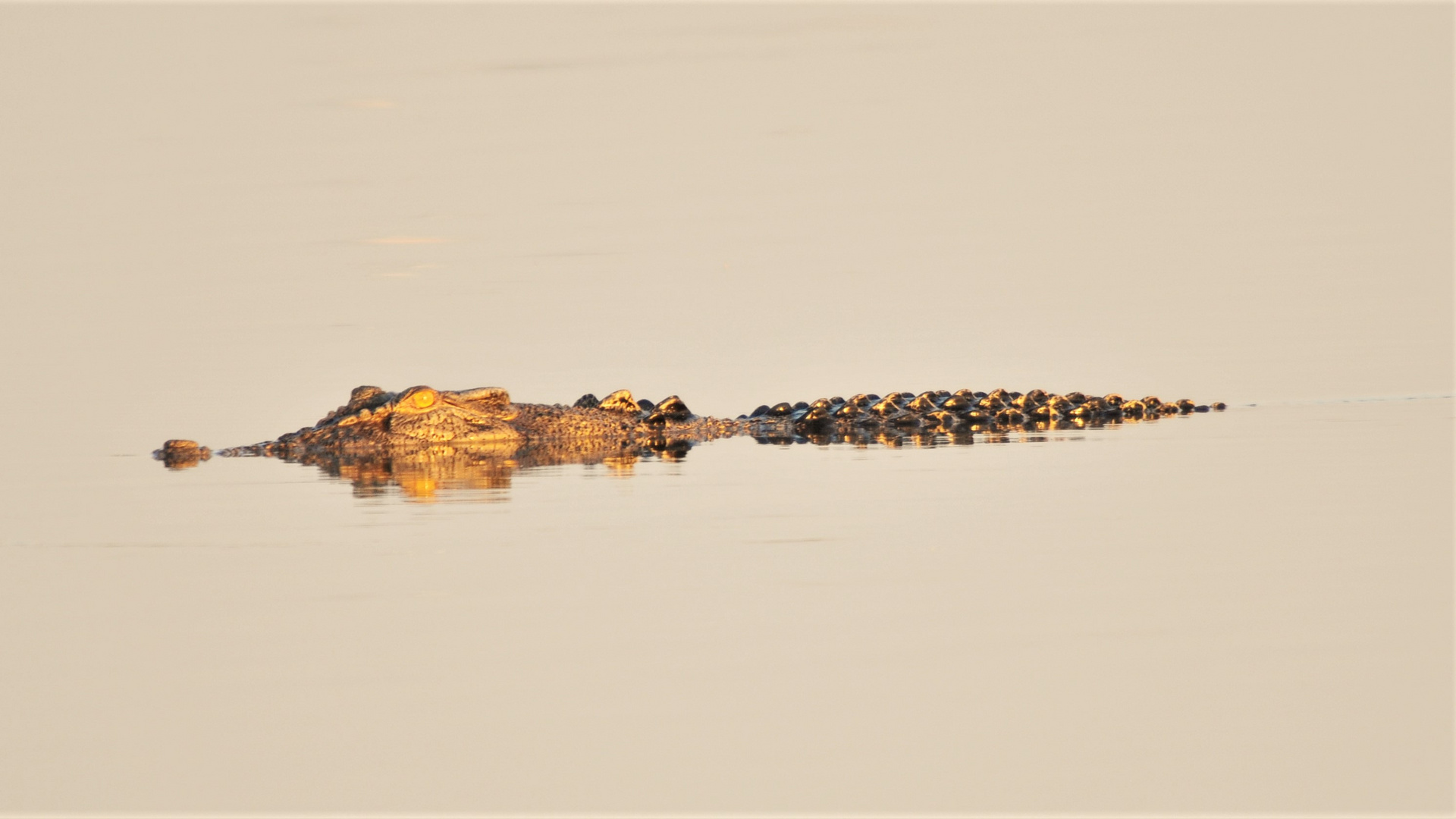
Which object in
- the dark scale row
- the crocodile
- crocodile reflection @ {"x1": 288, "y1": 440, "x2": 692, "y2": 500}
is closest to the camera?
crocodile reflection @ {"x1": 288, "y1": 440, "x2": 692, "y2": 500}

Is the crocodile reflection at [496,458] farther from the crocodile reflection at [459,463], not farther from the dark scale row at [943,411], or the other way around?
the dark scale row at [943,411]

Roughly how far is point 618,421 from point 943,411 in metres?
3.57

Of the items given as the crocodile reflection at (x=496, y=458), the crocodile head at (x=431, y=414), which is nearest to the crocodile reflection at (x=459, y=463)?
the crocodile reflection at (x=496, y=458)

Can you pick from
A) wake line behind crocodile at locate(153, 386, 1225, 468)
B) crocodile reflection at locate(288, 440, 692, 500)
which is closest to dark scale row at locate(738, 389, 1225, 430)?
wake line behind crocodile at locate(153, 386, 1225, 468)

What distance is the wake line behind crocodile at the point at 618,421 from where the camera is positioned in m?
16.6

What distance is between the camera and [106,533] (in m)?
11.0

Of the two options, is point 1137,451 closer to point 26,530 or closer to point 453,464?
point 453,464

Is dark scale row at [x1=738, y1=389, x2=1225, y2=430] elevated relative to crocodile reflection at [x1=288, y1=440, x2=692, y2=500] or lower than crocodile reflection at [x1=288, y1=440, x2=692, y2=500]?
elevated

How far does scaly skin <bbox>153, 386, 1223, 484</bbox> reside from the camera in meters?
16.0

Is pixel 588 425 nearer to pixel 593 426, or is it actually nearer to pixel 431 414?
pixel 593 426

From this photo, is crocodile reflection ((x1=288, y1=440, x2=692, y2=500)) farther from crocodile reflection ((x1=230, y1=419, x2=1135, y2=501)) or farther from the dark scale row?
the dark scale row

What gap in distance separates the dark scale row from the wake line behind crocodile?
0.01 m

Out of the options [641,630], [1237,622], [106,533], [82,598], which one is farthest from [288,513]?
[1237,622]

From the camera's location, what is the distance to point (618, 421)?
18.0 meters
